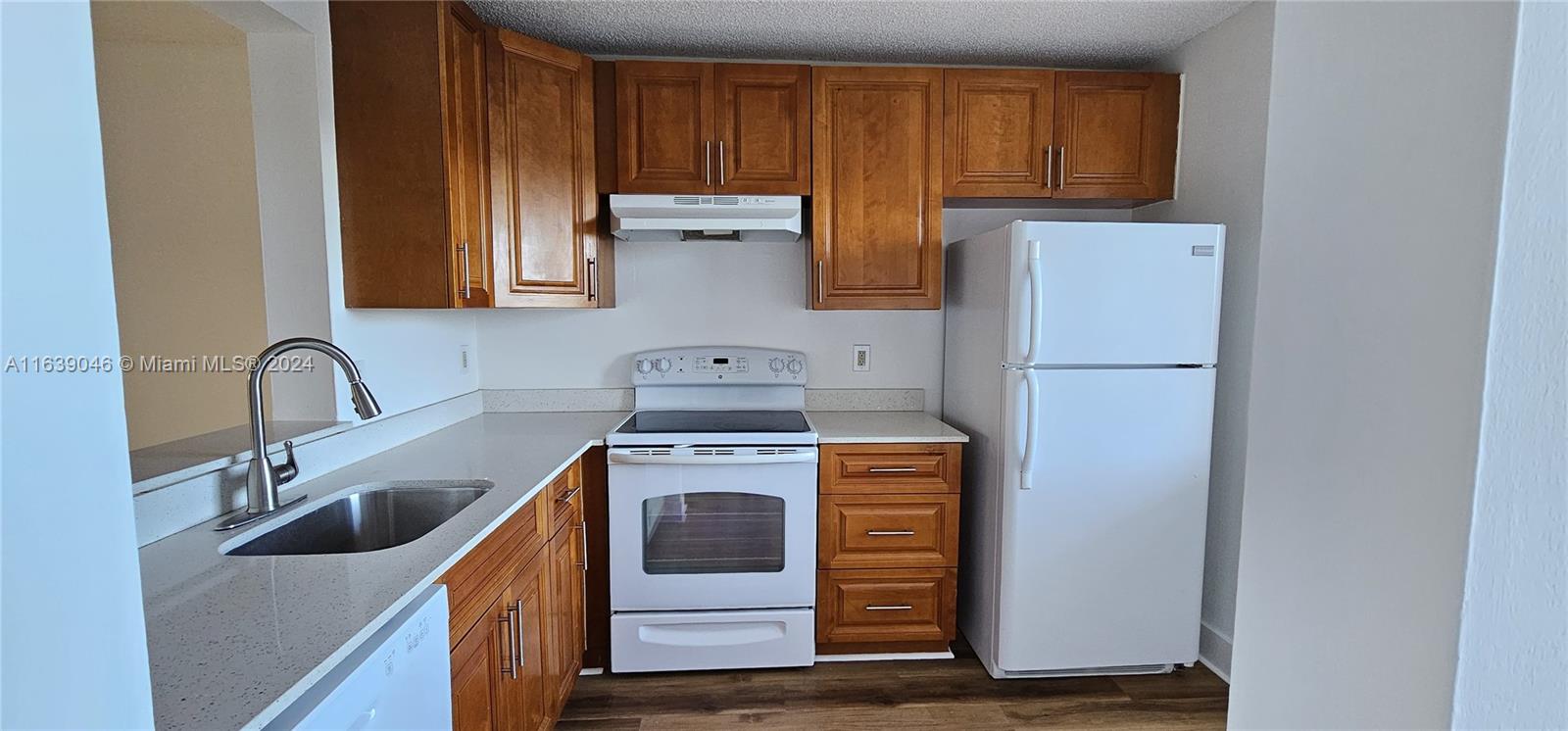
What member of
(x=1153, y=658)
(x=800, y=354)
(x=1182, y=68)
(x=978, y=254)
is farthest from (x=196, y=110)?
(x=1153, y=658)

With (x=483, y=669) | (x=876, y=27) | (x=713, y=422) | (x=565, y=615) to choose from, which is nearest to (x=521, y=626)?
(x=483, y=669)

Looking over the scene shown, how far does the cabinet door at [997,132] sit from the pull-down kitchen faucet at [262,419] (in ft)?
6.58

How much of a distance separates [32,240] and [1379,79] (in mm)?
884

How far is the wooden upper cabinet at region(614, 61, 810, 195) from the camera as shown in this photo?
2.30 meters

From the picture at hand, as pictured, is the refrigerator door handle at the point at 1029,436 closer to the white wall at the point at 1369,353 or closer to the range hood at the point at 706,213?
the range hood at the point at 706,213

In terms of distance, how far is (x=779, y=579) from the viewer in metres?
2.21

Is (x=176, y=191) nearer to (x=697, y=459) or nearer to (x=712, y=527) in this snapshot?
(x=697, y=459)

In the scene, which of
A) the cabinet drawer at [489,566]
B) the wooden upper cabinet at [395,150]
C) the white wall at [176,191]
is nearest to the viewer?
the cabinet drawer at [489,566]

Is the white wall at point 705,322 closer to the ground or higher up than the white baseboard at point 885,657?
higher up

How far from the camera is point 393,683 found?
915 millimetres

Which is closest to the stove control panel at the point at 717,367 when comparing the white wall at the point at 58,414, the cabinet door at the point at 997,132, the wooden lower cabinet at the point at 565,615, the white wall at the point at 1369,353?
the wooden lower cabinet at the point at 565,615

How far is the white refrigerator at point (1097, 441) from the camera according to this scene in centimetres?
199

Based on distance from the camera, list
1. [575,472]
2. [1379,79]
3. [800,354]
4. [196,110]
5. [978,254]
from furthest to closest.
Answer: [800,354], [978,254], [575,472], [196,110], [1379,79]

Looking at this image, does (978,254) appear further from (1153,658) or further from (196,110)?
(196,110)
